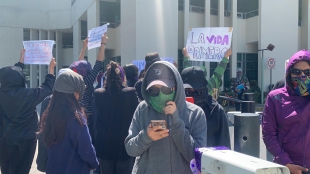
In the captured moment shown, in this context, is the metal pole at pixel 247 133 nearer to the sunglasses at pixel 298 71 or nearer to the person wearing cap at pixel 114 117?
the sunglasses at pixel 298 71

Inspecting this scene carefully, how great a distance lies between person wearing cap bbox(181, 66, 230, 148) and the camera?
2.83 m

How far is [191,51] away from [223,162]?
5.49m

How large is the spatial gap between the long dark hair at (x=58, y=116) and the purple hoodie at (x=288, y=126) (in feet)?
5.53

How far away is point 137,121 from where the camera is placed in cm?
236

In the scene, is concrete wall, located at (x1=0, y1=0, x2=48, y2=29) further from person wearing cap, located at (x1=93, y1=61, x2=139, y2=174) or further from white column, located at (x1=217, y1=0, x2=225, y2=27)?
person wearing cap, located at (x1=93, y1=61, x2=139, y2=174)

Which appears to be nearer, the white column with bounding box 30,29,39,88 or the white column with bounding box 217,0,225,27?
the white column with bounding box 217,0,225,27

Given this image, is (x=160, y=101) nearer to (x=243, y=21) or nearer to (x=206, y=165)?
(x=206, y=165)

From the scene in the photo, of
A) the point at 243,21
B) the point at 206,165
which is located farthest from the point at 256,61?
the point at 206,165

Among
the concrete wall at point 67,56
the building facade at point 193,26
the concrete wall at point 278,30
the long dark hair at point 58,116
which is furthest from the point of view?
the concrete wall at point 67,56

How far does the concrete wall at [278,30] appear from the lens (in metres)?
17.2

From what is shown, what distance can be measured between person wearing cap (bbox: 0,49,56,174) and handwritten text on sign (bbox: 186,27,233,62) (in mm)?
3428

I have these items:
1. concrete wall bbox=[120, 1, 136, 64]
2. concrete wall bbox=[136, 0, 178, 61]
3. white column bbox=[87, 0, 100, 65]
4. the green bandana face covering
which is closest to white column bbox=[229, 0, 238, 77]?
concrete wall bbox=[136, 0, 178, 61]

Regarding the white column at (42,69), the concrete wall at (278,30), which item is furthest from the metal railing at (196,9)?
the white column at (42,69)

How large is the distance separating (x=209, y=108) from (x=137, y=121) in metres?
0.87
